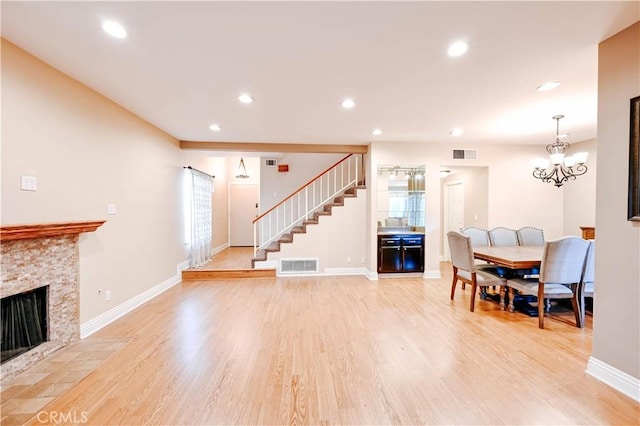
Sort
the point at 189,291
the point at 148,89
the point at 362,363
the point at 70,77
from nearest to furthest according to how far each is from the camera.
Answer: the point at 362,363 < the point at 70,77 < the point at 148,89 < the point at 189,291

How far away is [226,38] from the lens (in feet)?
6.81

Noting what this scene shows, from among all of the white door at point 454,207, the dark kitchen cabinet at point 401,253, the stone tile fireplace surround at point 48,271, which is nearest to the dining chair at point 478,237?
the dark kitchen cabinet at point 401,253

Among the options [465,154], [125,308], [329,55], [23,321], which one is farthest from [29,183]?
[465,154]

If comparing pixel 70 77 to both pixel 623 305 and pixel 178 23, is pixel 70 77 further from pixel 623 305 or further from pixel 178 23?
pixel 623 305

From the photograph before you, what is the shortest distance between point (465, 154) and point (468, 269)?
2741 millimetres

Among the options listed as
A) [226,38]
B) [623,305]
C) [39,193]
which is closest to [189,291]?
[39,193]

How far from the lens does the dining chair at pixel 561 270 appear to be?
10.1ft

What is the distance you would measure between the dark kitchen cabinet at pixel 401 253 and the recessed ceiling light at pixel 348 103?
2.77 metres

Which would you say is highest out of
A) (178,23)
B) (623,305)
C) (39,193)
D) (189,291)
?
(178,23)

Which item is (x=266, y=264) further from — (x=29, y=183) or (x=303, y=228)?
(x=29, y=183)

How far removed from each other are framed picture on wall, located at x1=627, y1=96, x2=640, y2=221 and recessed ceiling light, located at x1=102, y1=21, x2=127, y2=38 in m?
3.64

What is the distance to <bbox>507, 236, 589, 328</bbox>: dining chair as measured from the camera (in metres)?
3.08

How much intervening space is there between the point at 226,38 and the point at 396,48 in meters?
1.33

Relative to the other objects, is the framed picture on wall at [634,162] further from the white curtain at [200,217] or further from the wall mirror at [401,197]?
the white curtain at [200,217]
